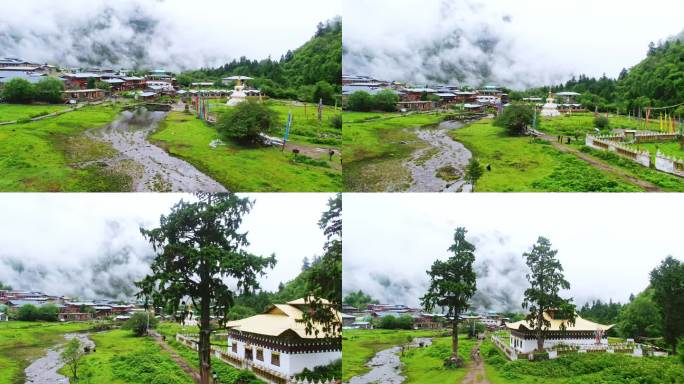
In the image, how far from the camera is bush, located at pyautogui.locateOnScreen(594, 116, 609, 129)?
18.4 feet

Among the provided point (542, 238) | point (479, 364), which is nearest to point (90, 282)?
point (479, 364)

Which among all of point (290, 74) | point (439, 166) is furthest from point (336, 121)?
point (439, 166)

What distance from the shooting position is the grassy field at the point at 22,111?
5156 mm

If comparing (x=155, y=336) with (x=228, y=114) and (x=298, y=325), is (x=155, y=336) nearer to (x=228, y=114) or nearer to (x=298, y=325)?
(x=298, y=325)

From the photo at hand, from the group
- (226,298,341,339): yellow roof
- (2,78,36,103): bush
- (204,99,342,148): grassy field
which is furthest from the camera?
(204,99,342,148): grassy field

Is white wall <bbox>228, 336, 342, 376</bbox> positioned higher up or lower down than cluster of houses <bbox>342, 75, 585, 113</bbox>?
lower down

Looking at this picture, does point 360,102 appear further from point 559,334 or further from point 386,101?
point 559,334

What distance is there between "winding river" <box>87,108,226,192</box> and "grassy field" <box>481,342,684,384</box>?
3114 mm

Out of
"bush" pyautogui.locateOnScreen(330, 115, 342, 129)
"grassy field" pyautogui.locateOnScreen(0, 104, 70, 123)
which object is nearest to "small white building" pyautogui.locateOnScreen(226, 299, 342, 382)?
"bush" pyautogui.locateOnScreen(330, 115, 342, 129)

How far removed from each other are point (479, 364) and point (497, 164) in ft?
6.37

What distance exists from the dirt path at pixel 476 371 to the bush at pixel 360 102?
2558 millimetres

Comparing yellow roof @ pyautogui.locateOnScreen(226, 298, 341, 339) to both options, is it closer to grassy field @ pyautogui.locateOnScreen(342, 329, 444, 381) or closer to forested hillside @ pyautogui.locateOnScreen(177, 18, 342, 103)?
grassy field @ pyautogui.locateOnScreen(342, 329, 444, 381)

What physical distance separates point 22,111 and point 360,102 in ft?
10.0

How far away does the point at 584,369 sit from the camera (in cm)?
554
